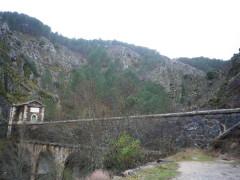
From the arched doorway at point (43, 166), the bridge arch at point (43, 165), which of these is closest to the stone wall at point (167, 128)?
the bridge arch at point (43, 165)

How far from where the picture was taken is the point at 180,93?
43531mm

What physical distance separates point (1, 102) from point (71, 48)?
223ft

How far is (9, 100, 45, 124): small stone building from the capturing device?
26.6m

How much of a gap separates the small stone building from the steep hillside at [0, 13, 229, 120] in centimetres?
301

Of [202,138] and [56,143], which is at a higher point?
[202,138]

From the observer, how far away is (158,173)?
5031mm

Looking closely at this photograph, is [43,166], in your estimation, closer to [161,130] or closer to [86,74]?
[161,130]

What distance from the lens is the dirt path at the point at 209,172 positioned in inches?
182

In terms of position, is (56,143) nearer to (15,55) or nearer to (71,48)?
(15,55)

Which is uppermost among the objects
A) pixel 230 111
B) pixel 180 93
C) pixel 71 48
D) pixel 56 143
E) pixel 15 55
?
pixel 71 48

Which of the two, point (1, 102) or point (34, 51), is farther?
point (34, 51)

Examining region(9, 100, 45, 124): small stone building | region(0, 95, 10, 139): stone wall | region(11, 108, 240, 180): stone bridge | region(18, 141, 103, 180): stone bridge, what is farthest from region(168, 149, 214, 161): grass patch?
region(0, 95, 10, 139): stone wall

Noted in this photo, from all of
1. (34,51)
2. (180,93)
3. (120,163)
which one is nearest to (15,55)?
(34,51)

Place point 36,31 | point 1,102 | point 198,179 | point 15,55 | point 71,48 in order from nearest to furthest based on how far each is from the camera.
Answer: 1. point 198,179
2. point 1,102
3. point 15,55
4. point 36,31
5. point 71,48
